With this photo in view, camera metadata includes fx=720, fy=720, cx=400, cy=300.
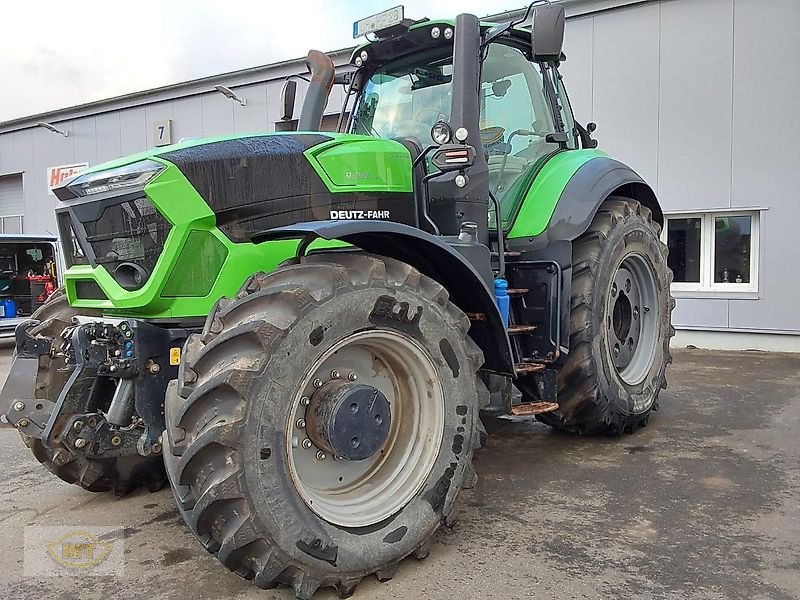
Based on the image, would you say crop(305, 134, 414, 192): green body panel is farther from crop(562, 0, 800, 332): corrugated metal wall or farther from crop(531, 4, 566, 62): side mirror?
crop(562, 0, 800, 332): corrugated metal wall

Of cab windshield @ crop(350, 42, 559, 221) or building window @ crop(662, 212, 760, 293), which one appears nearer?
cab windshield @ crop(350, 42, 559, 221)

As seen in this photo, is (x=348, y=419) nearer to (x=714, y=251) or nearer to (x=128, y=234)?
(x=128, y=234)

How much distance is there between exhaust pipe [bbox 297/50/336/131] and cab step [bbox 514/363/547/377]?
2.32 meters

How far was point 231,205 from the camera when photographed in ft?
11.0

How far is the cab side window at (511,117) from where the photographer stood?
4605 millimetres

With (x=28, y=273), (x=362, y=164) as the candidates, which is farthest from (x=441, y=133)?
(x=28, y=273)

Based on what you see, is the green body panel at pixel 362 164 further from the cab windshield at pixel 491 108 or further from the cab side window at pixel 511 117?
the cab side window at pixel 511 117

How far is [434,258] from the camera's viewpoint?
3.48 metres

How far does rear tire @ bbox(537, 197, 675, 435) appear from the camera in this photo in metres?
4.64

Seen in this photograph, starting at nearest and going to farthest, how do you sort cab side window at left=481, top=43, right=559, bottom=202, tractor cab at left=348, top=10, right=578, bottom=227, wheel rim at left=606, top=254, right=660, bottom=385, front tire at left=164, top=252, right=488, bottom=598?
1. front tire at left=164, top=252, right=488, bottom=598
2. tractor cab at left=348, top=10, right=578, bottom=227
3. cab side window at left=481, top=43, right=559, bottom=202
4. wheel rim at left=606, top=254, right=660, bottom=385

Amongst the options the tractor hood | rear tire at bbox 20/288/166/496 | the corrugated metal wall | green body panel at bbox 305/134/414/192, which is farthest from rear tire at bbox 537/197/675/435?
the corrugated metal wall

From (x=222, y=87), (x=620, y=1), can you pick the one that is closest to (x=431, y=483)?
(x=620, y=1)

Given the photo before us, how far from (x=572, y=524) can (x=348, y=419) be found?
4.55ft
